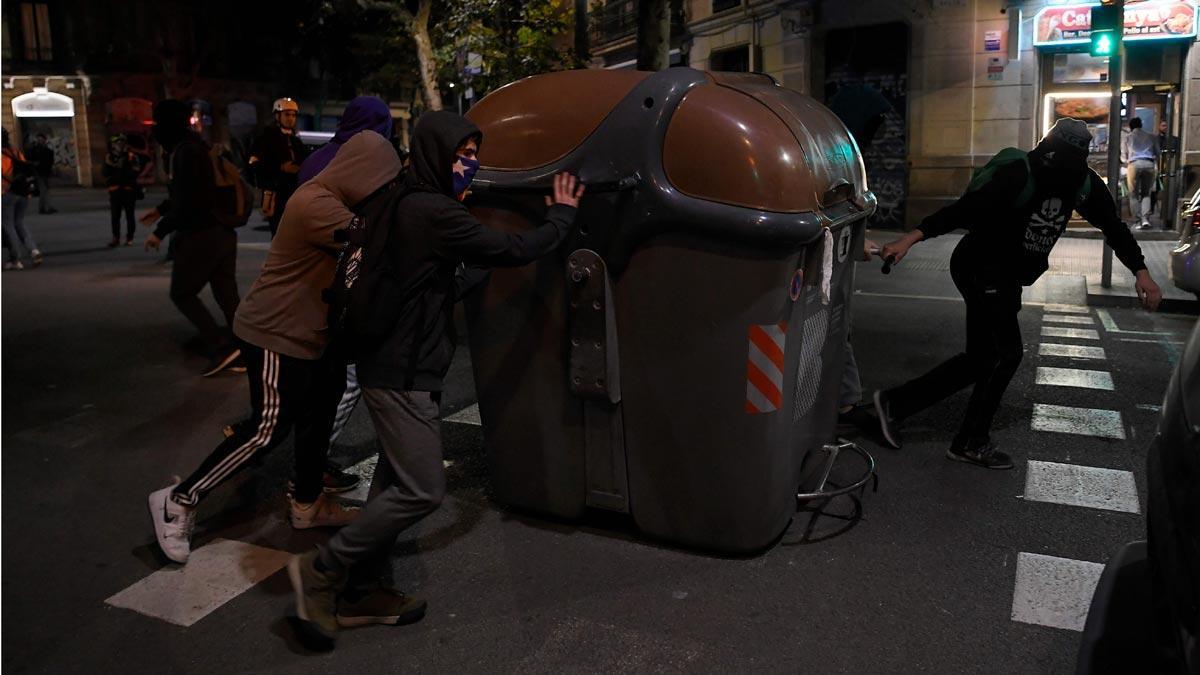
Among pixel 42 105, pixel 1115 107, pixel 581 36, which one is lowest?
pixel 1115 107

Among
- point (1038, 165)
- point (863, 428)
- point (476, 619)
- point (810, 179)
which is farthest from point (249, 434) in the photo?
point (1038, 165)

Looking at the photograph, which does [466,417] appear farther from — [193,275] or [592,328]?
[193,275]

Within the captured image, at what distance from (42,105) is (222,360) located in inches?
1652

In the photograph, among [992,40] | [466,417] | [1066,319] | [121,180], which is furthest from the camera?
[992,40]

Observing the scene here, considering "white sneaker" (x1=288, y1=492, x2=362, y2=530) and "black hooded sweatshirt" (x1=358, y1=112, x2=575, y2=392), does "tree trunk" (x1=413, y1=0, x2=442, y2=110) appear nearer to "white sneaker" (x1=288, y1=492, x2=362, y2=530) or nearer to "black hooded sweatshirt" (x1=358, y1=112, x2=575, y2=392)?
"white sneaker" (x1=288, y1=492, x2=362, y2=530)

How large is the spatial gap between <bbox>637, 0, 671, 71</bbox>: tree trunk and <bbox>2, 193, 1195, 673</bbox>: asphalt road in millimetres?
7269

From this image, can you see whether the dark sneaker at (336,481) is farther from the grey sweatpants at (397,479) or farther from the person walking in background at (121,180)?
the person walking in background at (121,180)

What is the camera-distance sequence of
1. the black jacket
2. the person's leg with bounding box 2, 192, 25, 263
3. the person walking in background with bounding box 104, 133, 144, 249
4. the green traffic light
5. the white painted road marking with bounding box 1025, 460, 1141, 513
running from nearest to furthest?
the white painted road marking with bounding box 1025, 460, 1141, 513, the black jacket, the green traffic light, the person's leg with bounding box 2, 192, 25, 263, the person walking in background with bounding box 104, 133, 144, 249

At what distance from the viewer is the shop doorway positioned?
1984 centimetres

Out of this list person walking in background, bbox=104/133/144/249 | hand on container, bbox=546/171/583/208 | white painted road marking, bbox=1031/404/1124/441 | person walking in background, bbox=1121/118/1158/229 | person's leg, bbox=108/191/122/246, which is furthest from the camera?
person walking in background, bbox=1121/118/1158/229

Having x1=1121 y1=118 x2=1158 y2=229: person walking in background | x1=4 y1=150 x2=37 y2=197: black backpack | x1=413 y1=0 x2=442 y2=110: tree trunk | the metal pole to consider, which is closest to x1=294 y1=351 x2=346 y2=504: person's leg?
the metal pole

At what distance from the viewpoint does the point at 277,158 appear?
7.96 m

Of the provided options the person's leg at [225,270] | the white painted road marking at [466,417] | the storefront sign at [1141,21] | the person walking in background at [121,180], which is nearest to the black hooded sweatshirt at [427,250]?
the white painted road marking at [466,417]

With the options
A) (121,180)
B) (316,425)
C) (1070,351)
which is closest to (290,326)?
(316,425)
